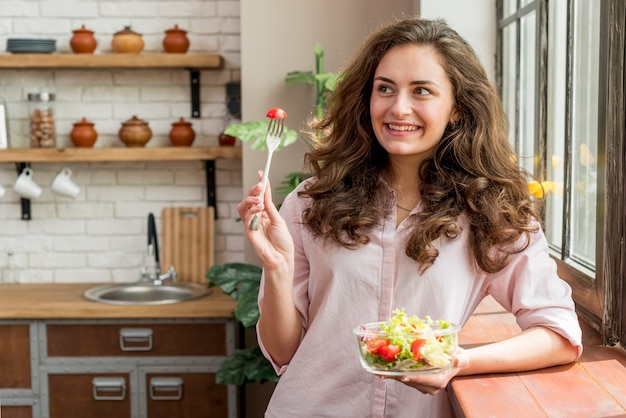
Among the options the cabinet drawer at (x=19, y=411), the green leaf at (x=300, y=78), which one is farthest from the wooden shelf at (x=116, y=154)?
the cabinet drawer at (x=19, y=411)

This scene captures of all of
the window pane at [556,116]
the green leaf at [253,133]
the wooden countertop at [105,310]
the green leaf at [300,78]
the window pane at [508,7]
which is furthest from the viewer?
the wooden countertop at [105,310]

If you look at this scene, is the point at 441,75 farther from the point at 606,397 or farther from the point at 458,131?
the point at 606,397

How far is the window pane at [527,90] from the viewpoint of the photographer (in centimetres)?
271

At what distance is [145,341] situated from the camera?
3703 mm

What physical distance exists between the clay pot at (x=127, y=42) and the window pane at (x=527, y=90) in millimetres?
1893

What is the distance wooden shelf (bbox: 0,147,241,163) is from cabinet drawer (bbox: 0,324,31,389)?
2.61ft

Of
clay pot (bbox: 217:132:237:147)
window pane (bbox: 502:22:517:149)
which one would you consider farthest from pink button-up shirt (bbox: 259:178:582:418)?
clay pot (bbox: 217:132:237:147)

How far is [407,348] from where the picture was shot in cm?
128

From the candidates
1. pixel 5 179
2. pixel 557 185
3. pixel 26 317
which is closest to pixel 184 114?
pixel 5 179

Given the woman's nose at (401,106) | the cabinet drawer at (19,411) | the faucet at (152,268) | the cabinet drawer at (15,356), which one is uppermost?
the woman's nose at (401,106)

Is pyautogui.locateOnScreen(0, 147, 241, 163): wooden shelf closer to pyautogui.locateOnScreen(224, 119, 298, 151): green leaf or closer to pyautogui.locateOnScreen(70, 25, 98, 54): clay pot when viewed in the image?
pyautogui.locateOnScreen(70, 25, 98, 54): clay pot

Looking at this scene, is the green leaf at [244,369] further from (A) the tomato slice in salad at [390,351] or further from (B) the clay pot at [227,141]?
(A) the tomato slice in salad at [390,351]

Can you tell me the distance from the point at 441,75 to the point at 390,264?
36 cm

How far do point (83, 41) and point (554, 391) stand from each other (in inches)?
124
